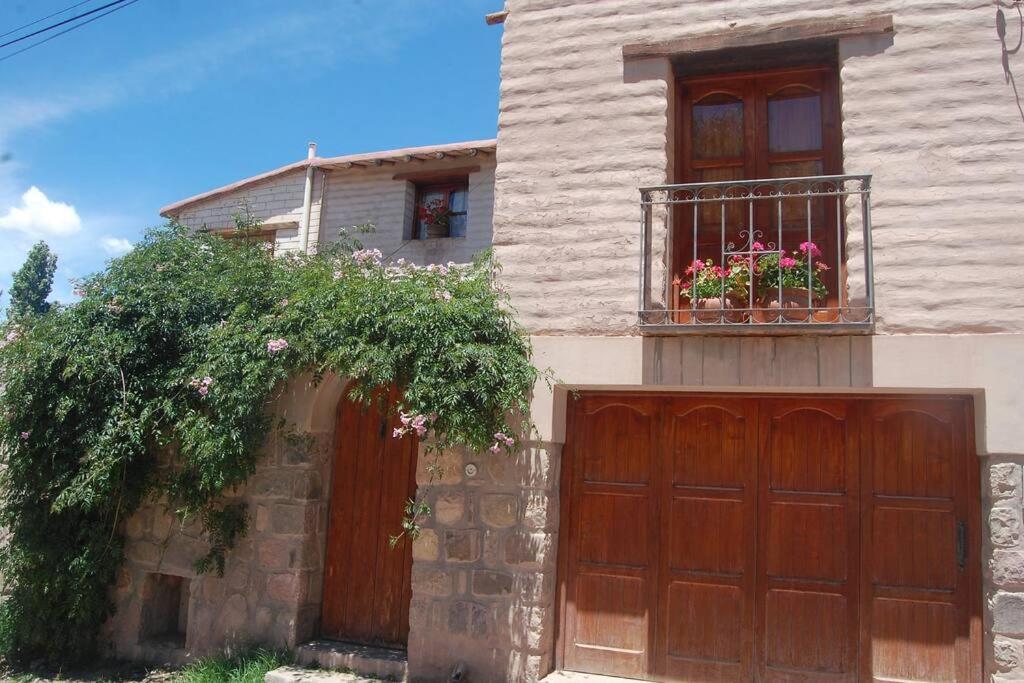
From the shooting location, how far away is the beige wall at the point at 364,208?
1076cm

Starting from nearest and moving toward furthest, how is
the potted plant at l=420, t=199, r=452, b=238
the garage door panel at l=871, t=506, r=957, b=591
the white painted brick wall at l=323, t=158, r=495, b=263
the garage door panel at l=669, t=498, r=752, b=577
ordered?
the garage door panel at l=871, t=506, r=957, b=591
the garage door panel at l=669, t=498, r=752, b=577
the white painted brick wall at l=323, t=158, r=495, b=263
the potted plant at l=420, t=199, r=452, b=238

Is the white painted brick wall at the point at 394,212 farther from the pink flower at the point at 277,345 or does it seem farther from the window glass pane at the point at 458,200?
the pink flower at the point at 277,345

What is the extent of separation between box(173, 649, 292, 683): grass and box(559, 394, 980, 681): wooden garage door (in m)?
1.98

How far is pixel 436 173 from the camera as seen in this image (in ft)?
36.5

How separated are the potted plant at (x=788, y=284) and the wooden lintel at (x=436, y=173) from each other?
268 inches

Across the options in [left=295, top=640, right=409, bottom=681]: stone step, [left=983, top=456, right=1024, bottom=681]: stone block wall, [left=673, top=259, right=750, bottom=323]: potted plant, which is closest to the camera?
A: [left=983, top=456, right=1024, bottom=681]: stone block wall

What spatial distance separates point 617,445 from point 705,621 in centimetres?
121

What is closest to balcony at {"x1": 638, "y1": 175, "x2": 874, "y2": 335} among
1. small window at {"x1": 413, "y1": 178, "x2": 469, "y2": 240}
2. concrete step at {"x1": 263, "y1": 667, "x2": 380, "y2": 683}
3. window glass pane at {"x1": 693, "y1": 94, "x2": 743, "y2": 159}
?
window glass pane at {"x1": 693, "y1": 94, "x2": 743, "y2": 159}

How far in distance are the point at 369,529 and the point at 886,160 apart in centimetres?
422

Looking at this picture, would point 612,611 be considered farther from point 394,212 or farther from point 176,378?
point 394,212

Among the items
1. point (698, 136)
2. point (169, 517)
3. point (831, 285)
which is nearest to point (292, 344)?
point (169, 517)

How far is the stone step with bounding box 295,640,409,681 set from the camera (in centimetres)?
520

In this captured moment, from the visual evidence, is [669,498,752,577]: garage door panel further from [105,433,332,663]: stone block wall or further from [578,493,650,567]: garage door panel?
[105,433,332,663]: stone block wall

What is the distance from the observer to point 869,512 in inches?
183
